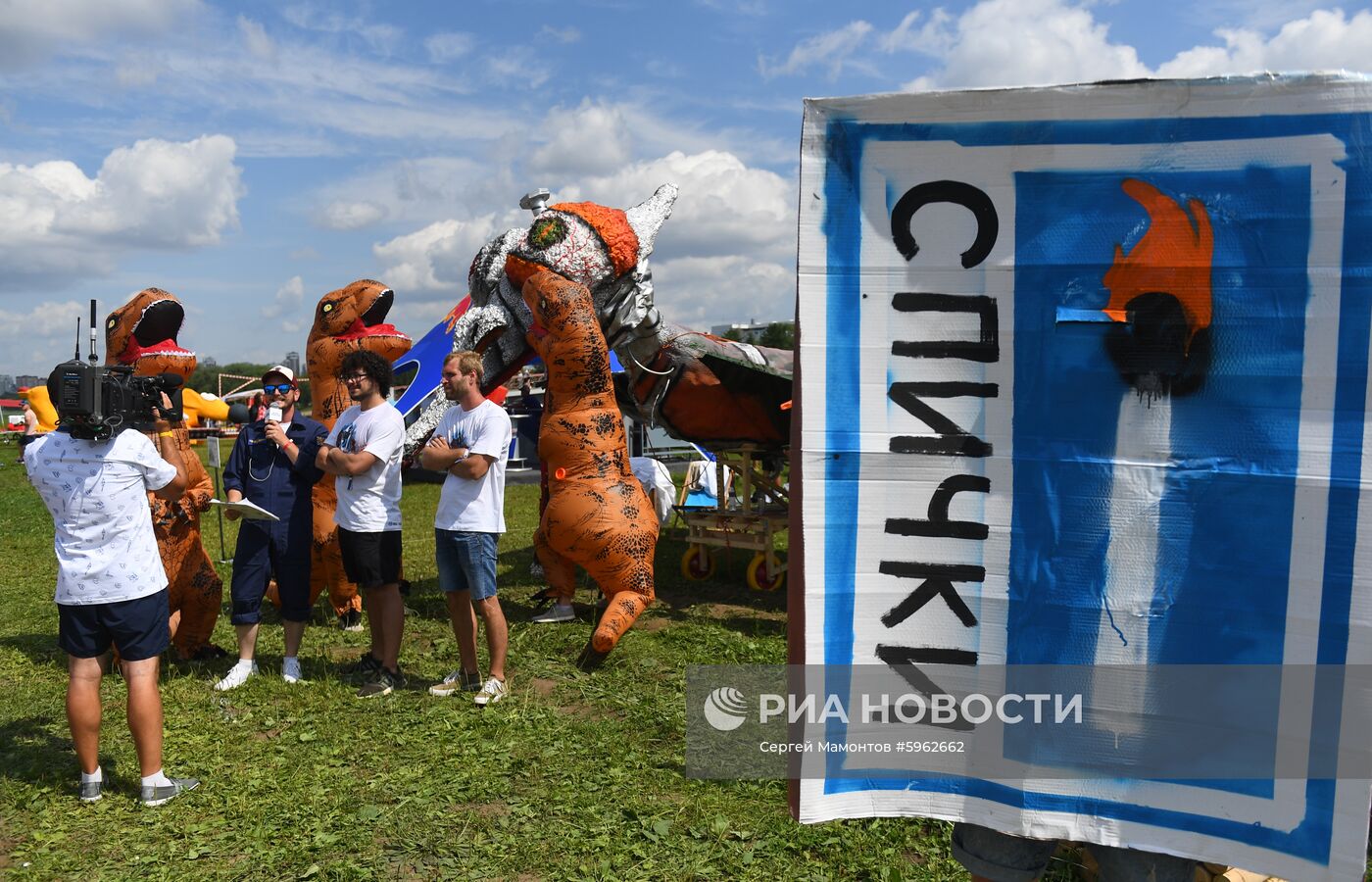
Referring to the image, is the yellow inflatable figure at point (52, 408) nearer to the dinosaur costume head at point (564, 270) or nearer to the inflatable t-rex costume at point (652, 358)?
the inflatable t-rex costume at point (652, 358)

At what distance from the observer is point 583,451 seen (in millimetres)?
5723

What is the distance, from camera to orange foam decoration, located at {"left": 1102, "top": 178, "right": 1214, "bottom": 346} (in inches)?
73.5

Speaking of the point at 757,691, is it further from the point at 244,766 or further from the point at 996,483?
the point at 996,483

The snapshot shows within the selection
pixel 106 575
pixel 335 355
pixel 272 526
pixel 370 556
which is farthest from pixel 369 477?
pixel 335 355

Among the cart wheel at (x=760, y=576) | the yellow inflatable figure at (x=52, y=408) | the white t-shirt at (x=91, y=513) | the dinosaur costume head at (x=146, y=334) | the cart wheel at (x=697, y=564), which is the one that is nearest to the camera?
the white t-shirt at (x=91, y=513)

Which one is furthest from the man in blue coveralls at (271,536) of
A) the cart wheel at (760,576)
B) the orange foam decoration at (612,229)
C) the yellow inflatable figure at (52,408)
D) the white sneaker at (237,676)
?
the cart wheel at (760,576)

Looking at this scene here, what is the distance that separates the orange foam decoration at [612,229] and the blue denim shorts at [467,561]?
2.45 metres

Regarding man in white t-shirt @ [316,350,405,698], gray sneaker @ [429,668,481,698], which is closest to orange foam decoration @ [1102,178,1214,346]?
man in white t-shirt @ [316,350,405,698]

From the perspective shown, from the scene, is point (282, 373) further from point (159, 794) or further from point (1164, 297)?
point (1164, 297)

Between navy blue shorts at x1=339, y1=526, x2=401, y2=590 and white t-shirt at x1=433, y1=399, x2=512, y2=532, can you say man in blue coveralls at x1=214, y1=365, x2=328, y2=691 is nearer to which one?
navy blue shorts at x1=339, y1=526, x2=401, y2=590

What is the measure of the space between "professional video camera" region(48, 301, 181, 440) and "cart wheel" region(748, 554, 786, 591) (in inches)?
210

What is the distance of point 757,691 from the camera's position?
5.31 meters

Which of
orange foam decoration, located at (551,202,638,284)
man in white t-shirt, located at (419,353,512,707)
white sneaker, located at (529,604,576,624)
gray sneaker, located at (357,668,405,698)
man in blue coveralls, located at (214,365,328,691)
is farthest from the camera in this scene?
white sneaker, located at (529,604,576,624)

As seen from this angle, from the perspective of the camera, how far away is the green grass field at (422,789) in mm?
3393
